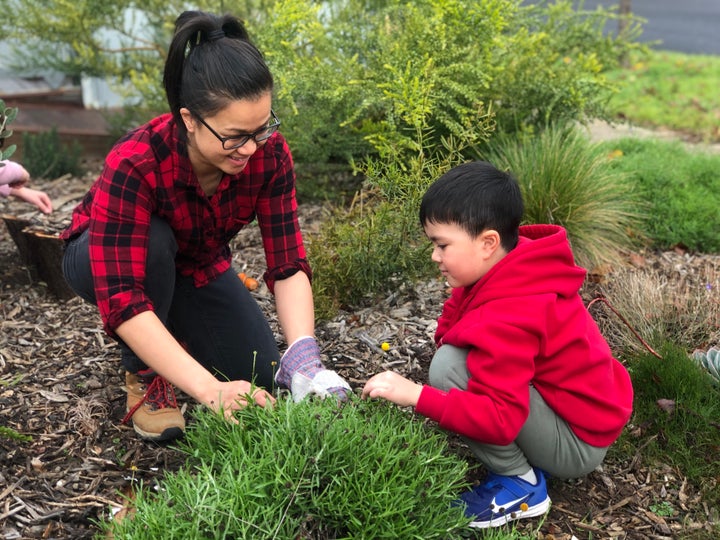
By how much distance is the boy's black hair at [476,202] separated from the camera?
2.10 metres

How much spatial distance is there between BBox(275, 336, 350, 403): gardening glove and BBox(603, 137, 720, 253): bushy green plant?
263cm

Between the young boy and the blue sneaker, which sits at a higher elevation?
the young boy

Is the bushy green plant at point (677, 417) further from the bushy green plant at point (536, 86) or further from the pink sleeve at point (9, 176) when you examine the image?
the pink sleeve at point (9, 176)

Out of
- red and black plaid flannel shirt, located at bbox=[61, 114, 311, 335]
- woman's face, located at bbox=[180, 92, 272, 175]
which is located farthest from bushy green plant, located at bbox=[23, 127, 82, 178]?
woman's face, located at bbox=[180, 92, 272, 175]

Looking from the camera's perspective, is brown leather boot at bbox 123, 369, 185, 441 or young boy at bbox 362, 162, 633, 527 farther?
brown leather boot at bbox 123, 369, 185, 441

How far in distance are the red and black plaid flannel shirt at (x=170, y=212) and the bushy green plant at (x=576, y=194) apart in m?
1.56

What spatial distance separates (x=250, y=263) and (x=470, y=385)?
210 centimetres

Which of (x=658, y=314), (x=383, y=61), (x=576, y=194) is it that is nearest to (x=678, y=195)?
(x=576, y=194)

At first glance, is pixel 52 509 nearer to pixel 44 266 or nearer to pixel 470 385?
pixel 470 385

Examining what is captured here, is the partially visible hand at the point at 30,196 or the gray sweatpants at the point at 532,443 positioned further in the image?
the partially visible hand at the point at 30,196

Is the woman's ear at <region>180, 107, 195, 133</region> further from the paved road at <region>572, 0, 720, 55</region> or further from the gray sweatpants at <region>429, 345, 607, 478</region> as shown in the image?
the paved road at <region>572, 0, 720, 55</region>

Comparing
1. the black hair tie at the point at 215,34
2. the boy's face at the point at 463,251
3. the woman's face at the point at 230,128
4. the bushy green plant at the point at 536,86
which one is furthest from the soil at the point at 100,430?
the bushy green plant at the point at 536,86

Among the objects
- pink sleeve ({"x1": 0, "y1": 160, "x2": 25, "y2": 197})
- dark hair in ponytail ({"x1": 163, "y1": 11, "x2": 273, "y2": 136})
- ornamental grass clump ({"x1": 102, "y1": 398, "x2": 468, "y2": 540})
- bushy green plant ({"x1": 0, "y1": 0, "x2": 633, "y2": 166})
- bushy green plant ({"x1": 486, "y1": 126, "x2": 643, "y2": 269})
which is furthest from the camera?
bushy green plant ({"x1": 0, "y1": 0, "x2": 633, "y2": 166})

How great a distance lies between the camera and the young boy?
2.01m
